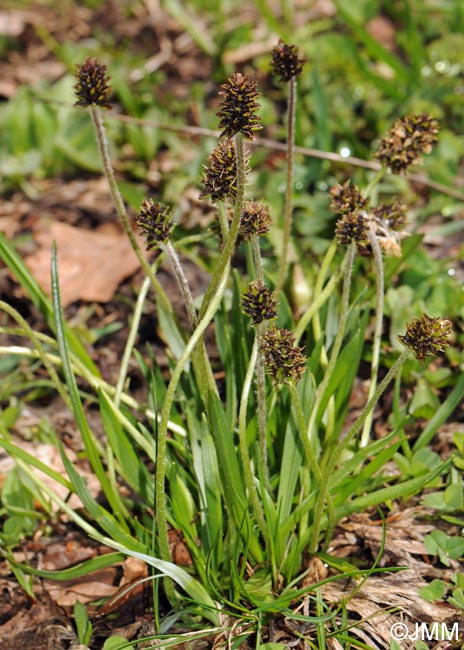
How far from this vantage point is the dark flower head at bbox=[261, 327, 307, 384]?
5.55ft

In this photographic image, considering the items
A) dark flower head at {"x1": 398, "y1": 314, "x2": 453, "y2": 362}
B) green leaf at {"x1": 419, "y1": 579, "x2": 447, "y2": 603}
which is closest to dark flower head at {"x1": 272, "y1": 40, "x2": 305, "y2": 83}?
dark flower head at {"x1": 398, "y1": 314, "x2": 453, "y2": 362}

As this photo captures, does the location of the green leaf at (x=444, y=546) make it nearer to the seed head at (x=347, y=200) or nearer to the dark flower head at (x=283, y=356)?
the dark flower head at (x=283, y=356)

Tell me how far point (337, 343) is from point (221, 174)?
2.21ft

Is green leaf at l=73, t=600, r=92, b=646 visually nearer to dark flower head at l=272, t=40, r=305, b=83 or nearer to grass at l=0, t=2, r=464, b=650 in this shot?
grass at l=0, t=2, r=464, b=650

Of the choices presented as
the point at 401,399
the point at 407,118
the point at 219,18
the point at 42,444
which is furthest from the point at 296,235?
the point at 219,18

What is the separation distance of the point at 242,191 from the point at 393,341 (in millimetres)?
1415

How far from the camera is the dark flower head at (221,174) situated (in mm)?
1691

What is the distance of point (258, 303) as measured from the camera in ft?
5.53

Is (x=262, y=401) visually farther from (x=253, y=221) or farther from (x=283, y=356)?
(x=253, y=221)

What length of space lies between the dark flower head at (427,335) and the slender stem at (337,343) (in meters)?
0.37

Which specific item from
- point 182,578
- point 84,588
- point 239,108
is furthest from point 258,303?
point 84,588

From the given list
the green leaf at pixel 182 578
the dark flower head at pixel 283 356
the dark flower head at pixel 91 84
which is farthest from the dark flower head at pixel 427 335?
the dark flower head at pixel 91 84

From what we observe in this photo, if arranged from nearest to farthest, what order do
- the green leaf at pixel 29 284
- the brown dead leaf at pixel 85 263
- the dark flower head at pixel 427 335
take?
the dark flower head at pixel 427 335 → the green leaf at pixel 29 284 → the brown dead leaf at pixel 85 263

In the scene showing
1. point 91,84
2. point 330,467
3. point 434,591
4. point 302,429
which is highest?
point 91,84
